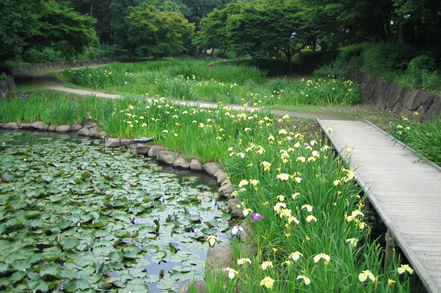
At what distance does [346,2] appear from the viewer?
12109 millimetres

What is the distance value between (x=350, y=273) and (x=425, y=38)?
11446 mm

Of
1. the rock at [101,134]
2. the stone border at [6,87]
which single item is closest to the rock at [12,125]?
the rock at [101,134]

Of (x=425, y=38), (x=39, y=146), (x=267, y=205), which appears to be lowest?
(x=39, y=146)

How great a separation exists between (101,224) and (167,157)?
9.54ft

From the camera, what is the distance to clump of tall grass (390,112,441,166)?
5332mm

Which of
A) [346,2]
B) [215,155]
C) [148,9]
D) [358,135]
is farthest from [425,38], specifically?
[148,9]

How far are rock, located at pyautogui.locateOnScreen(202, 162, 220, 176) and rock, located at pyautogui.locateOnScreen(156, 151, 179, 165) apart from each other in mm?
715

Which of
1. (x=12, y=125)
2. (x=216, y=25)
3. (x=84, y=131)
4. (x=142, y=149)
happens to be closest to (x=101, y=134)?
(x=84, y=131)

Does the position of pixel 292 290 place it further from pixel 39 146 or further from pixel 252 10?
pixel 252 10

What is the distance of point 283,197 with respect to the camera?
3.38 m

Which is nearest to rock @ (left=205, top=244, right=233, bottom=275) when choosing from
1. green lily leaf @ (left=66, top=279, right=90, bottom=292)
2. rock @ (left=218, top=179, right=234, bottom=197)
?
green lily leaf @ (left=66, top=279, right=90, bottom=292)

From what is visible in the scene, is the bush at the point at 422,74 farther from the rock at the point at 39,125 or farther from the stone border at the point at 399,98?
the rock at the point at 39,125

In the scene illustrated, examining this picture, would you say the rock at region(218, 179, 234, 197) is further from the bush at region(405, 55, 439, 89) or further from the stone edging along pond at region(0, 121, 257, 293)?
the bush at region(405, 55, 439, 89)

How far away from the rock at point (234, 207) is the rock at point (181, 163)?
6.43ft
